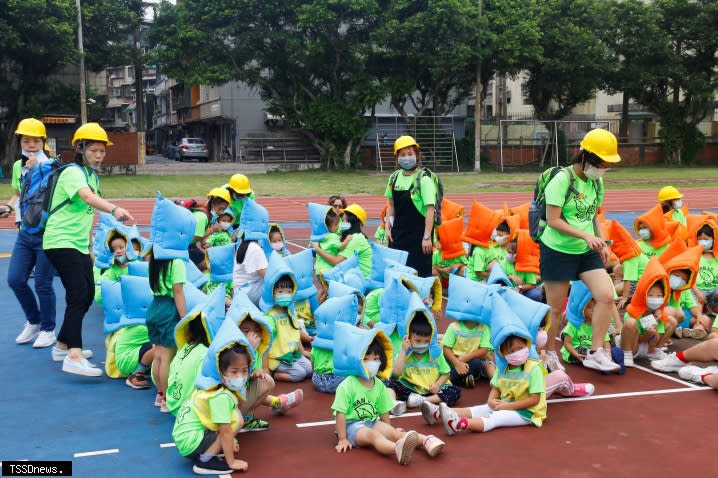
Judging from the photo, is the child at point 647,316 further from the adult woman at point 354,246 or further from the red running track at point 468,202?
the red running track at point 468,202

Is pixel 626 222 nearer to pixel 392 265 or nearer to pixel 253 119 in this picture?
pixel 392 265

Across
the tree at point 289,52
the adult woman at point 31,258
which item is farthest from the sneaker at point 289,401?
the tree at point 289,52

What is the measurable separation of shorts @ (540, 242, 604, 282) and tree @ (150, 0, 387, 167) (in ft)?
95.5

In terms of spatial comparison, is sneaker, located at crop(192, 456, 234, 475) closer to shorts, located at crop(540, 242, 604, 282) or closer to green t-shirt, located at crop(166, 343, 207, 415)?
green t-shirt, located at crop(166, 343, 207, 415)

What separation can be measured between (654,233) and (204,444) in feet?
19.5

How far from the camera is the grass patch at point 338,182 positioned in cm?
2705

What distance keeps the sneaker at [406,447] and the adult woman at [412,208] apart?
11.0 feet

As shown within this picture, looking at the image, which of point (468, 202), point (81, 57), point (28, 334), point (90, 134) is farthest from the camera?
point (81, 57)

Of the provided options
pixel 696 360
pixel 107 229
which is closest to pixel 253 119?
pixel 107 229

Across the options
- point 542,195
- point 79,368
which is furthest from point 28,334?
point 542,195

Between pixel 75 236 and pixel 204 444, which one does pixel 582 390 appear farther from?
pixel 75 236

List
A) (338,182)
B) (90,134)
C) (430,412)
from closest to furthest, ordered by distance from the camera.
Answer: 1. (430,412)
2. (90,134)
3. (338,182)

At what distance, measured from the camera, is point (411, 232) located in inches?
315

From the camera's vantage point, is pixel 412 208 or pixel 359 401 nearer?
pixel 359 401
